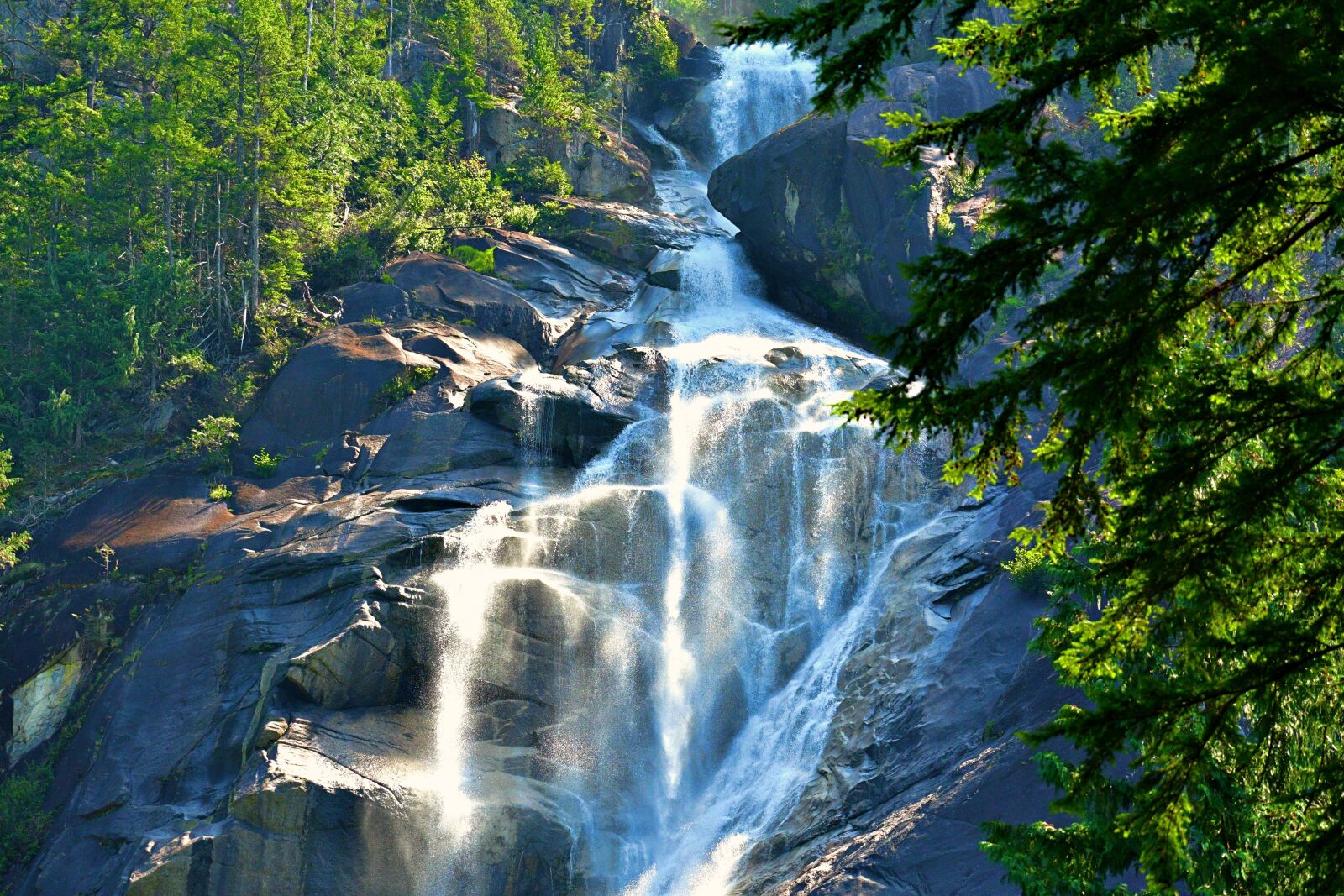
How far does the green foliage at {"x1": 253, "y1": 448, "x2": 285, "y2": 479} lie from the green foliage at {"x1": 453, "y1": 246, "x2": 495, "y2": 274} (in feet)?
30.6

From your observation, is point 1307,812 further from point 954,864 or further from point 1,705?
point 1,705

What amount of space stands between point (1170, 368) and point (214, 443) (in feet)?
89.9

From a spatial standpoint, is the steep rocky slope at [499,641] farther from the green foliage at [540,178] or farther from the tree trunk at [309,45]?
the tree trunk at [309,45]

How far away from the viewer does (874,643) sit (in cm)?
2219

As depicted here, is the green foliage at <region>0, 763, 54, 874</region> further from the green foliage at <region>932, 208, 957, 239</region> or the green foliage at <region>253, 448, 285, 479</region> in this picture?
the green foliage at <region>932, 208, 957, 239</region>

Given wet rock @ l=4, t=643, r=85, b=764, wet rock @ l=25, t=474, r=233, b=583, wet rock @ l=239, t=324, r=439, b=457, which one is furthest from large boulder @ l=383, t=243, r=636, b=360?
wet rock @ l=4, t=643, r=85, b=764

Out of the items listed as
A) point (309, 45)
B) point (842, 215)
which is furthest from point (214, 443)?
point (842, 215)

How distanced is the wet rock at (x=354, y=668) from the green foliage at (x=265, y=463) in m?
7.27

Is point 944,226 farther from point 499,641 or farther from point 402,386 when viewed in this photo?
point 499,641

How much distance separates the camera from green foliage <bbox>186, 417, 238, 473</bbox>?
28.6 meters

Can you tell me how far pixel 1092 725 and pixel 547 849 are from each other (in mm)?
17440

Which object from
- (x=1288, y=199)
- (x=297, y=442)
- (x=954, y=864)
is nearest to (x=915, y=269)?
(x=1288, y=199)

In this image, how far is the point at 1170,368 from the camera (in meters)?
6.27

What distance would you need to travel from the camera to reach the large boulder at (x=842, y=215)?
35.2 m
